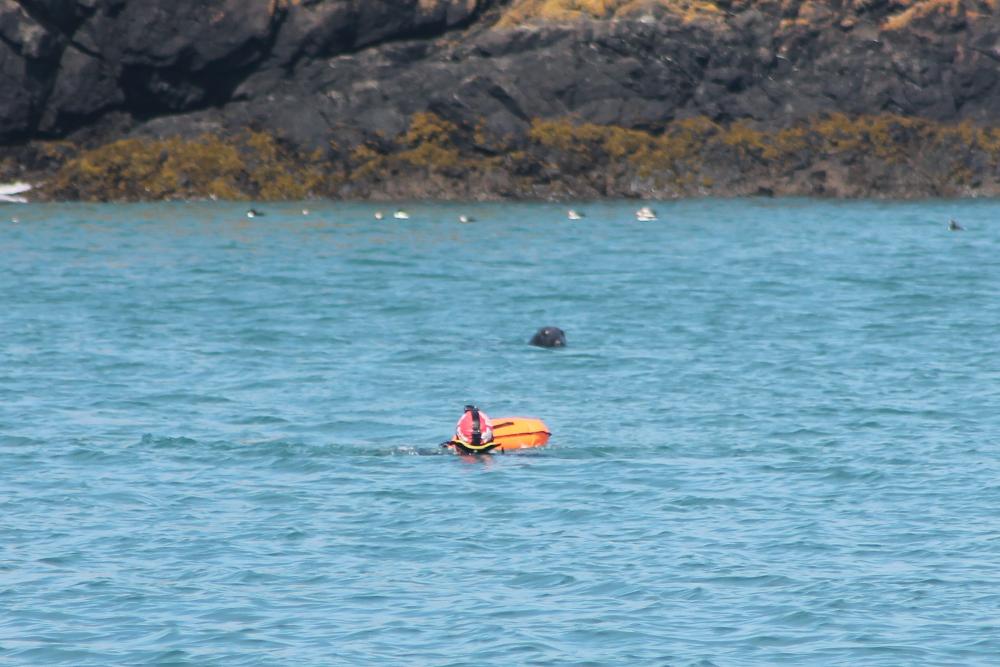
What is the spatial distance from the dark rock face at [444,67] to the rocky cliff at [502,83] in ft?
0.30

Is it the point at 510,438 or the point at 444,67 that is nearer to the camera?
the point at 510,438

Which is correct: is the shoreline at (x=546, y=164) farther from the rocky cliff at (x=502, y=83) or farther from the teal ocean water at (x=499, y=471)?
the teal ocean water at (x=499, y=471)

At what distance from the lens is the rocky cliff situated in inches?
2707

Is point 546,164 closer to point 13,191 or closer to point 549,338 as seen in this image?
point 13,191

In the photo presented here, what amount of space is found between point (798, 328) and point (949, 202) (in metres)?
36.9

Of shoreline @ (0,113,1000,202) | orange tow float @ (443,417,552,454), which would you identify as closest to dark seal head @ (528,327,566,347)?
orange tow float @ (443,417,552,454)

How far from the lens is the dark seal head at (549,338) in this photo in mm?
32406

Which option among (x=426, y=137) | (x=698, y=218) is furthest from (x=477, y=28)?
(x=698, y=218)

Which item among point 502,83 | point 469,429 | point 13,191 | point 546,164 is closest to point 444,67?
point 502,83

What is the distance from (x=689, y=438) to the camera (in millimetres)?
23484

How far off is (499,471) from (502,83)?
49053 millimetres

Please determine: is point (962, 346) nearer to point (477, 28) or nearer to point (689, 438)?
point (689, 438)

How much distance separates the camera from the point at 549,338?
106 feet

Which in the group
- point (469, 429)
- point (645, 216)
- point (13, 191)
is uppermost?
point (13, 191)
